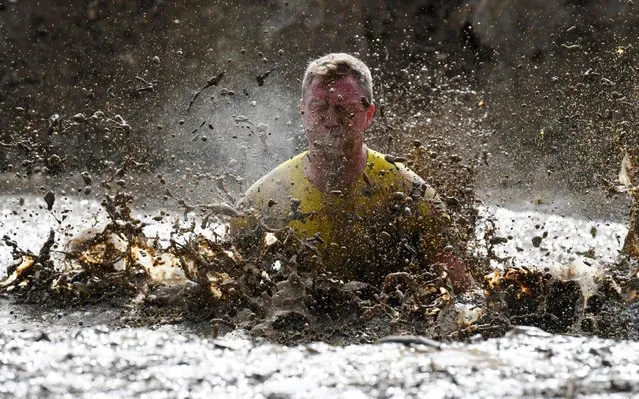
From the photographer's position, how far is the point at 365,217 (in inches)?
158

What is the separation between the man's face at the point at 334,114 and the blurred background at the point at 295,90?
0.55m

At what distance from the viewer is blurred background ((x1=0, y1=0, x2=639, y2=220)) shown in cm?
595

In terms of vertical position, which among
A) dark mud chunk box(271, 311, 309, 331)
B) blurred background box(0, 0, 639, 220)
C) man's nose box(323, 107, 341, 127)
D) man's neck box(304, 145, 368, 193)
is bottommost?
dark mud chunk box(271, 311, 309, 331)

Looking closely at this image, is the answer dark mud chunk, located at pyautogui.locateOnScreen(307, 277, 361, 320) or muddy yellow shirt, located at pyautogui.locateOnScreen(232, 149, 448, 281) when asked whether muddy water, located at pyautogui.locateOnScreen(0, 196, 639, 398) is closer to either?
dark mud chunk, located at pyautogui.locateOnScreen(307, 277, 361, 320)

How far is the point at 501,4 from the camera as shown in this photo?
419 inches

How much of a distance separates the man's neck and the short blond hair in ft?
1.00

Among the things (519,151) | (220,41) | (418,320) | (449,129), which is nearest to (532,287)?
(418,320)

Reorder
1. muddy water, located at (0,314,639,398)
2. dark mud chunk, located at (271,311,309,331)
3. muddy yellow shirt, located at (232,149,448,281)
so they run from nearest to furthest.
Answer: muddy water, located at (0,314,639,398) < dark mud chunk, located at (271,311,309,331) < muddy yellow shirt, located at (232,149,448,281)

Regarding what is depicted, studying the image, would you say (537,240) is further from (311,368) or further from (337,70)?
(311,368)

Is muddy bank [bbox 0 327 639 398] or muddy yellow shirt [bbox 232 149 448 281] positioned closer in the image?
muddy bank [bbox 0 327 639 398]

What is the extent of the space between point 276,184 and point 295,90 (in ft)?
7.00

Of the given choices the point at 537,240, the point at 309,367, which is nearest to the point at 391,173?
the point at 537,240

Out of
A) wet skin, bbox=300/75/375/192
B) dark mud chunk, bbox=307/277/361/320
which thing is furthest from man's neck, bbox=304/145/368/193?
dark mud chunk, bbox=307/277/361/320

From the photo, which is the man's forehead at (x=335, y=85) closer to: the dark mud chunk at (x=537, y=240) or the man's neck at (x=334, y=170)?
the man's neck at (x=334, y=170)
